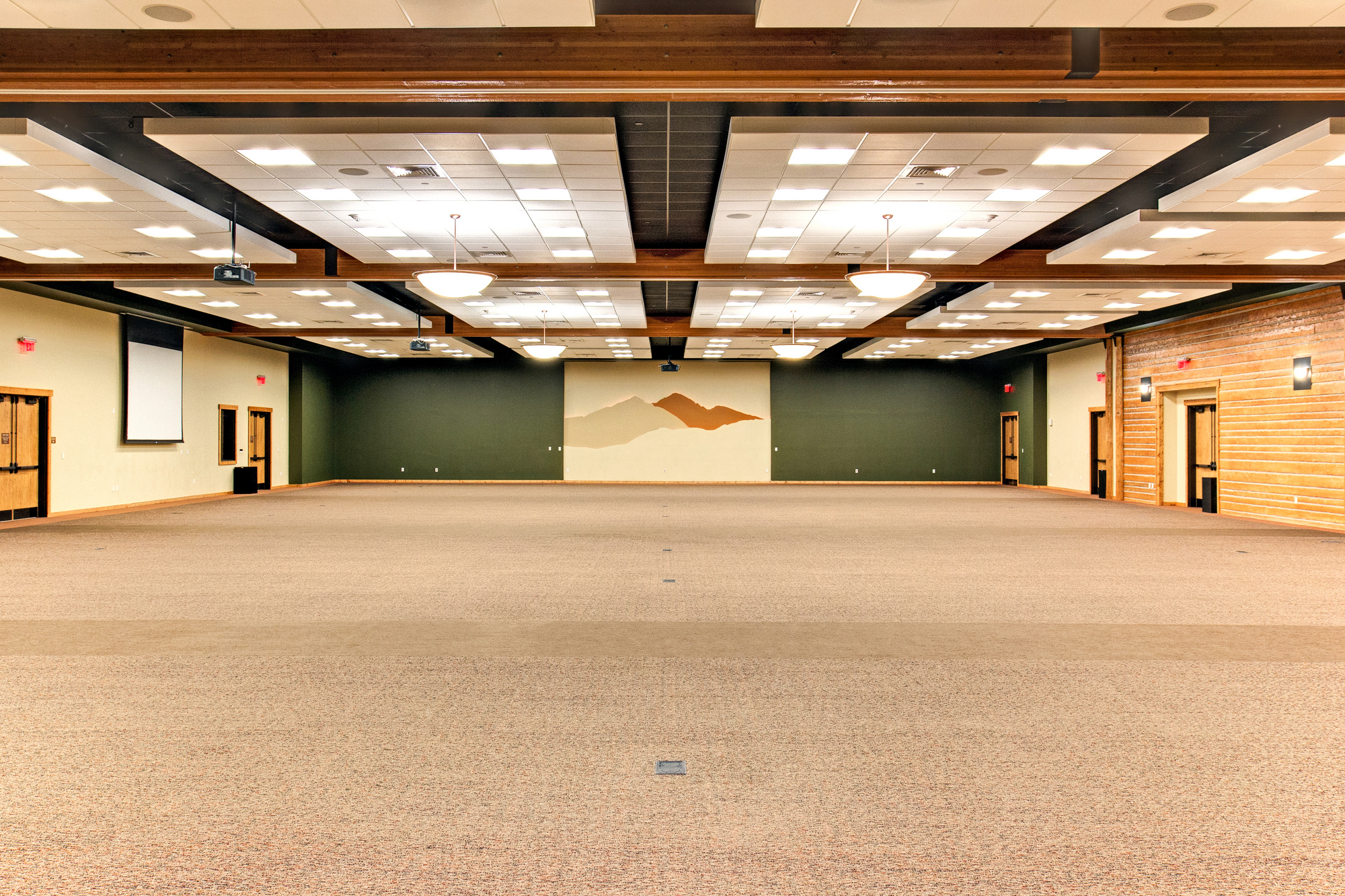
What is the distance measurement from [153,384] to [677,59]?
15.8 metres

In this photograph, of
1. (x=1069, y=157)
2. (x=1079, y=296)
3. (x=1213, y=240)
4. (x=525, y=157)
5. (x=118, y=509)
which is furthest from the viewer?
(x=118, y=509)

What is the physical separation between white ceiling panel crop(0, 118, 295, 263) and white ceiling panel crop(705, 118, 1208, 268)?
5798 mm

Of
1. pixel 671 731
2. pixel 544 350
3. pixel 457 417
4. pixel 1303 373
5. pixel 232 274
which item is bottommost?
pixel 671 731

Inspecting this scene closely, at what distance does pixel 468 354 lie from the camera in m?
23.2

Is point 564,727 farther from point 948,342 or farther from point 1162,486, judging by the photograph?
point 948,342

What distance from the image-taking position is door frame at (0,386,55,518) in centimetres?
1359

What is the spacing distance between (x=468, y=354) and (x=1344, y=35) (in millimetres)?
21102

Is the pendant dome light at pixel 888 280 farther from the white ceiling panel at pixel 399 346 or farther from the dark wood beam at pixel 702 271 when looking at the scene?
the white ceiling panel at pixel 399 346

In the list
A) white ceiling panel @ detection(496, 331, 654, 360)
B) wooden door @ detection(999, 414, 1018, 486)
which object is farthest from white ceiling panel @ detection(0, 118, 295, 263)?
wooden door @ detection(999, 414, 1018, 486)

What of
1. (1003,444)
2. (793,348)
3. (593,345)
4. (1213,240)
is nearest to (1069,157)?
(1213,240)

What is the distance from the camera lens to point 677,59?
516 centimetres

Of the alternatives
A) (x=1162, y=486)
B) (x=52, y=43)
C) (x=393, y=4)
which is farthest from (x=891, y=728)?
(x=1162, y=486)

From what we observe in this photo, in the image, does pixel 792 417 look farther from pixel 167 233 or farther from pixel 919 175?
pixel 167 233

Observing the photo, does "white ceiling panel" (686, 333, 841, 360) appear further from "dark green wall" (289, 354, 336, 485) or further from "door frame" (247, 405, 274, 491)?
"door frame" (247, 405, 274, 491)
